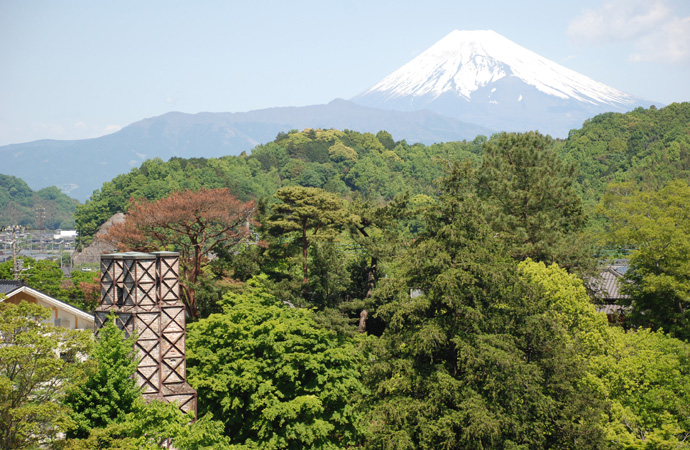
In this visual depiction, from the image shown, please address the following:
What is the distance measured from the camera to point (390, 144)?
165 meters

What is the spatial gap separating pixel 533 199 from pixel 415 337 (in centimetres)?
1674

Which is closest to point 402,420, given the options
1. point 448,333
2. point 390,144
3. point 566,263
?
point 448,333

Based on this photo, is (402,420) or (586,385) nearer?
(402,420)

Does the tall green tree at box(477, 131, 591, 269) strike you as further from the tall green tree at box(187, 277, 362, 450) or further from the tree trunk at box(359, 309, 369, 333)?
the tall green tree at box(187, 277, 362, 450)

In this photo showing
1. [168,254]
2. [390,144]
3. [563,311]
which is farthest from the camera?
[390,144]

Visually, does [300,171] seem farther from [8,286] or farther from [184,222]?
[8,286]

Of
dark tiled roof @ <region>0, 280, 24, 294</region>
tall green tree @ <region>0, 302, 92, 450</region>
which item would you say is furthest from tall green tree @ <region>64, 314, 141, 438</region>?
dark tiled roof @ <region>0, 280, 24, 294</region>

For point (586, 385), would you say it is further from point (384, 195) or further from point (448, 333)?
point (384, 195)

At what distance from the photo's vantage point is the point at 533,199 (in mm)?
32438

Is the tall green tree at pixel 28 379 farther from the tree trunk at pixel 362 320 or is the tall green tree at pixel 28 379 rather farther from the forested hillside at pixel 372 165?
the forested hillside at pixel 372 165

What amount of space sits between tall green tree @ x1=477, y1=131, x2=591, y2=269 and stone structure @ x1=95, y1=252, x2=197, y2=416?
45.6 feet

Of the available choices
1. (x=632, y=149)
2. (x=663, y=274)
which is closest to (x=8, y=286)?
(x=663, y=274)

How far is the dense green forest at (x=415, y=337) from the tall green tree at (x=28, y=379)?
0.18 feet

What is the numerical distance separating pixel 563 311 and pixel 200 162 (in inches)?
4582
